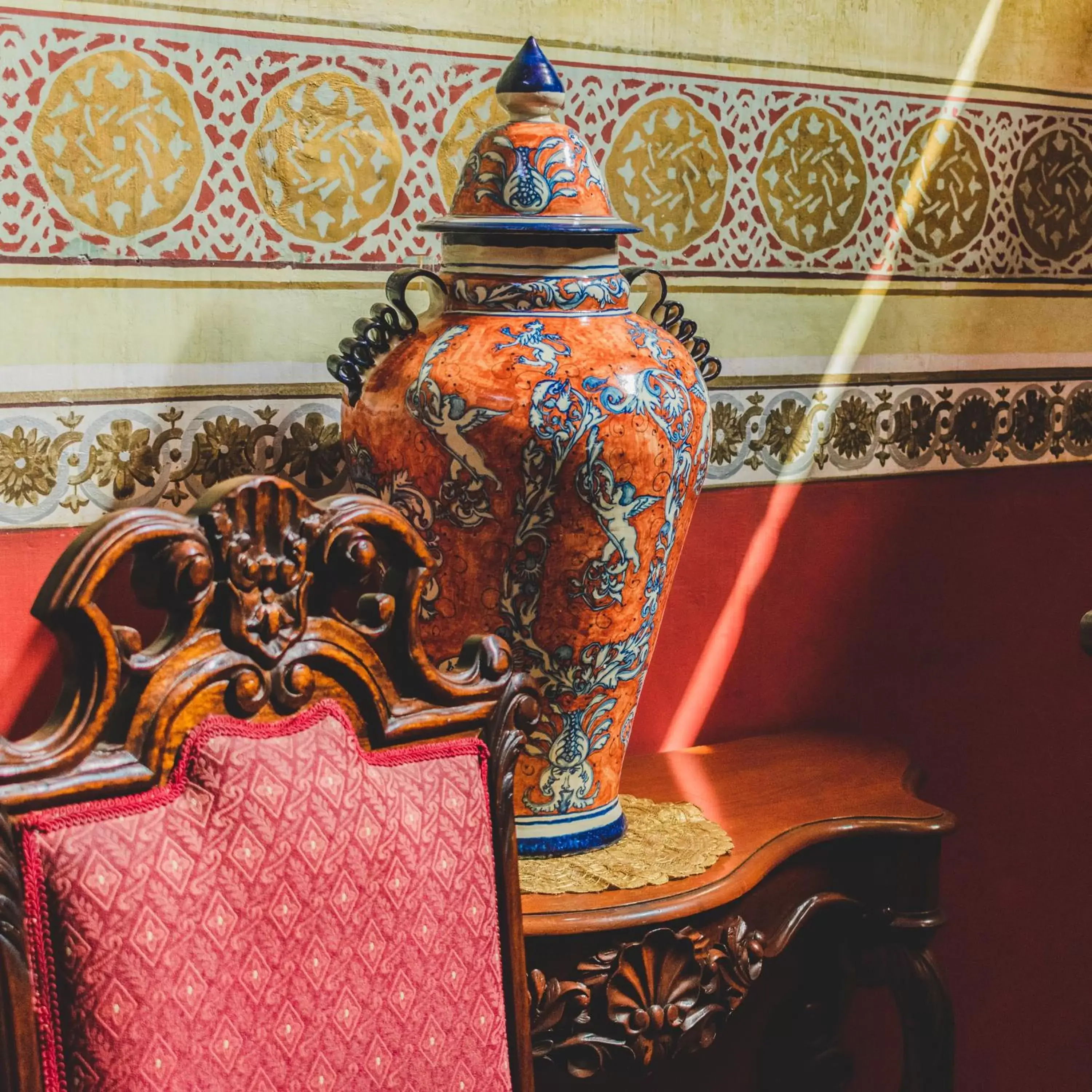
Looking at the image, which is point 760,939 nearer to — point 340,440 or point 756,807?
point 756,807

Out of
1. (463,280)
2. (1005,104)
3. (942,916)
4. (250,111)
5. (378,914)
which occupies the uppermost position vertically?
(1005,104)

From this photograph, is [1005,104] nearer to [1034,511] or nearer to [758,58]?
[758,58]

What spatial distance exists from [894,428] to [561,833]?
33.8 inches

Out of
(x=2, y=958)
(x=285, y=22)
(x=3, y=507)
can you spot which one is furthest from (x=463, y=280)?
(x=2, y=958)

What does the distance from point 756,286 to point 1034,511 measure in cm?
63

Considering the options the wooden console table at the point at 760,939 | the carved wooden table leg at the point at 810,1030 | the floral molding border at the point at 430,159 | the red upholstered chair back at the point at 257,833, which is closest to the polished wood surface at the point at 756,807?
the wooden console table at the point at 760,939

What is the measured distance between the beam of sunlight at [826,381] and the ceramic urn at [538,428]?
1.50ft

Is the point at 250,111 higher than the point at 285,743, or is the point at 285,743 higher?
the point at 250,111

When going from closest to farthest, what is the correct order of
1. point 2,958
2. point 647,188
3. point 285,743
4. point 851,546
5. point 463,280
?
point 2,958 < point 285,743 < point 463,280 < point 647,188 < point 851,546

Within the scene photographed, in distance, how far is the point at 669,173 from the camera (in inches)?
68.2

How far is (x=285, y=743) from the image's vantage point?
0.99 m

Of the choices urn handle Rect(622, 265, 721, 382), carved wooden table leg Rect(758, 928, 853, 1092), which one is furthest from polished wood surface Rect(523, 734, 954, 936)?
urn handle Rect(622, 265, 721, 382)

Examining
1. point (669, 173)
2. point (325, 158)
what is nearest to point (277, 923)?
point (325, 158)

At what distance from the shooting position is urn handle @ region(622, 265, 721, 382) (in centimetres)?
148
